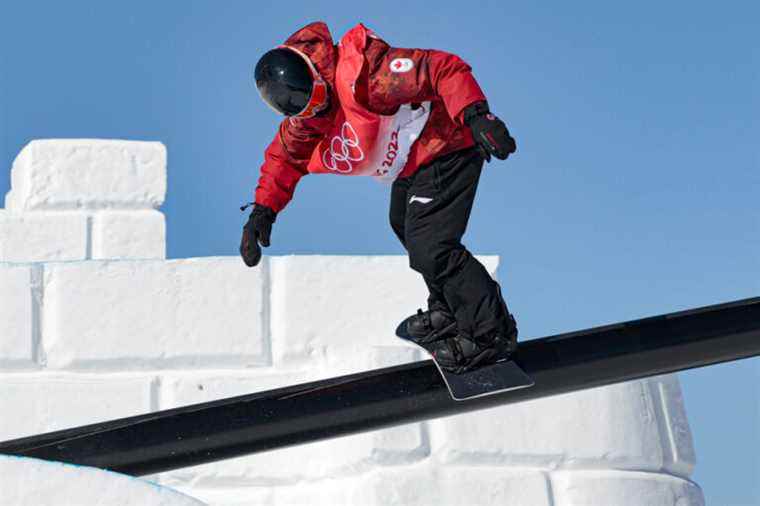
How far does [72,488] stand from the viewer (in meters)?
1.02

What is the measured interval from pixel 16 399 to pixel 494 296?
1.05m

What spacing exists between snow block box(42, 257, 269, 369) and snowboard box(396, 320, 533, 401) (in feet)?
2.26

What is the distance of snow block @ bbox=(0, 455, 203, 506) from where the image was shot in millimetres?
1012

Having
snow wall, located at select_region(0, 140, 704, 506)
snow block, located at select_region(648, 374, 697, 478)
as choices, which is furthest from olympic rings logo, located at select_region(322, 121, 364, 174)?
snow block, located at select_region(648, 374, 697, 478)

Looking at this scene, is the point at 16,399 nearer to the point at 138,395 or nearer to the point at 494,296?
the point at 138,395

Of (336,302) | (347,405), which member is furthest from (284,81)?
(336,302)

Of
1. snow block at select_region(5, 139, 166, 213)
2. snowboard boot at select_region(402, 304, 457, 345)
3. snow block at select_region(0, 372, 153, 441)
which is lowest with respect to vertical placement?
snowboard boot at select_region(402, 304, 457, 345)

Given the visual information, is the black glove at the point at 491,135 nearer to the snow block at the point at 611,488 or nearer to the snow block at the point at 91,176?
the snow block at the point at 611,488

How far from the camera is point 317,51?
3.97 feet

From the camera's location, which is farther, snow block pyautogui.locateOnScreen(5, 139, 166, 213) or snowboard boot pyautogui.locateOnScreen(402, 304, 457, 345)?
snow block pyautogui.locateOnScreen(5, 139, 166, 213)

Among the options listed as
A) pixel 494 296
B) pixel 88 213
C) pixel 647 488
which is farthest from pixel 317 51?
pixel 88 213

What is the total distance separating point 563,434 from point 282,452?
1.75 ft

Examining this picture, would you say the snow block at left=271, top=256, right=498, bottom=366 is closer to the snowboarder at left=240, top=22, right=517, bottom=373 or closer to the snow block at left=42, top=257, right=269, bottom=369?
the snow block at left=42, top=257, right=269, bottom=369

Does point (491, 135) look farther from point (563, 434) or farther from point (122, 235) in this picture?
point (122, 235)
